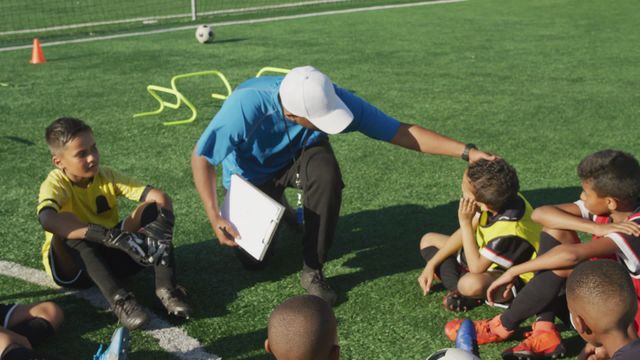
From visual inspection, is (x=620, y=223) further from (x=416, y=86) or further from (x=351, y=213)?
(x=416, y=86)

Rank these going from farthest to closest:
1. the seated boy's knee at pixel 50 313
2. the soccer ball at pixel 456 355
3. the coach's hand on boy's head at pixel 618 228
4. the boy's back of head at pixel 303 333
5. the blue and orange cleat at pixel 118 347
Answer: the seated boy's knee at pixel 50 313 → the coach's hand on boy's head at pixel 618 228 → the blue and orange cleat at pixel 118 347 → the soccer ball at pixel 456 355 → the boy's back of head at pixel 303 333

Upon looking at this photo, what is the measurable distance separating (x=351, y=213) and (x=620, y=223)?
92.2 inches

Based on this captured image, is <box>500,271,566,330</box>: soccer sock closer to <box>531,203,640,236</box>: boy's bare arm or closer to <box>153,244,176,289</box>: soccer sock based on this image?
<box>531,203,640,236</box>: boy's bare arm

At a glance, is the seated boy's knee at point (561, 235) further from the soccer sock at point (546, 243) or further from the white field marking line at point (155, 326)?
the white field marking line at point (155, 326)

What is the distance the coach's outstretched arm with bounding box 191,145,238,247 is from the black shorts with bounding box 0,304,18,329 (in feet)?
3.63

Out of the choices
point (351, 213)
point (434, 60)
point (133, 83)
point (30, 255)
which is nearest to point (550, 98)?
point (434, 60)

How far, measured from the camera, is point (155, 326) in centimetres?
418

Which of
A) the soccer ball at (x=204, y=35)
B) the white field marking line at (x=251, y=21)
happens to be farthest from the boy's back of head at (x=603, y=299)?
the white field marking line at (x=251, y=21)

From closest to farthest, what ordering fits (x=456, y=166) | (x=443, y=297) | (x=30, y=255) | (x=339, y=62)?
(x=443, y=297), (x=30, y=255), (x=456, y=166), (x=339, y=62)

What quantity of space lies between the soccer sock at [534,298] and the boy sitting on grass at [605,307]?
0.79 metres

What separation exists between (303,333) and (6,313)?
1990mm

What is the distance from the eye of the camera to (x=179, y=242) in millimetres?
5250

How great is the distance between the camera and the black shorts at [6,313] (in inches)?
154

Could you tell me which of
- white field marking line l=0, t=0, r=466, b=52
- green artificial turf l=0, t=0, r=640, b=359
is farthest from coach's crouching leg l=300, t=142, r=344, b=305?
white field marking line l=0, t=0, r=466, b=52
